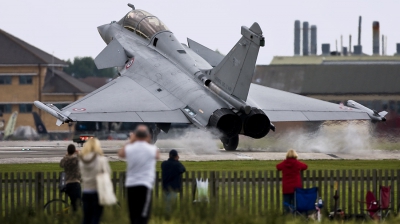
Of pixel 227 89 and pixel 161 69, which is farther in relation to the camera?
pixel 161 69

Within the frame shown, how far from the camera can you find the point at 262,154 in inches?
1177

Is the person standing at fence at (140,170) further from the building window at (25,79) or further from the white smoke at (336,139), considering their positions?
the building window at (25,79)

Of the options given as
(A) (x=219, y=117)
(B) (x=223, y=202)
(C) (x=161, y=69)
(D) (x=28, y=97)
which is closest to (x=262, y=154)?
(A) (x=219, y=117)

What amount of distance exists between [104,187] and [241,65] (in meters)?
15.4

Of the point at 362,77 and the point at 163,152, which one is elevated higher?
the point at 362,77

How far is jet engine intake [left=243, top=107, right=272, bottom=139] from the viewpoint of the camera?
27.8 metres

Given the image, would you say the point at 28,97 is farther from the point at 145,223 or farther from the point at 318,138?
the point at 145,223

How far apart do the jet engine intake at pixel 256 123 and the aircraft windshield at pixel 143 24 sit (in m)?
7.48

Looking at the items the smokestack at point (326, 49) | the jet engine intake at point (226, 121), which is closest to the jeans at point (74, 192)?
the jet engine intake at point (226, 121)

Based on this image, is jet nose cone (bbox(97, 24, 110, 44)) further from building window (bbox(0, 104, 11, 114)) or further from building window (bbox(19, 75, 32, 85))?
building window (bbox(19, 75, 32, 85))

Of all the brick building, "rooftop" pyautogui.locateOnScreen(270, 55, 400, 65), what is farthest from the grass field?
"rooftop" pyautogui.locateOnScreen(270, 55, 400, 65)

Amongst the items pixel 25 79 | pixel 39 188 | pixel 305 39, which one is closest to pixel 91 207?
pixel 39 188

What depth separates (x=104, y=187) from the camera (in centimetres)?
1203

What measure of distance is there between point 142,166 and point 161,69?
807 inches
